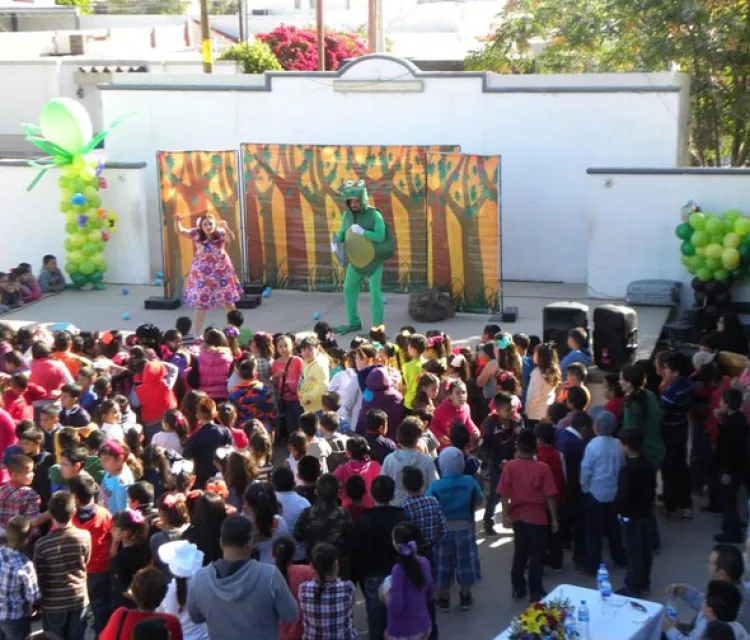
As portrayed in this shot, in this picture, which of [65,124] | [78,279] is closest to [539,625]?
[65,124]

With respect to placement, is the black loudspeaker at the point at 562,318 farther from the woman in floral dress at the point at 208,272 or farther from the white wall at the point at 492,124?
the white wall at the point at 492,124

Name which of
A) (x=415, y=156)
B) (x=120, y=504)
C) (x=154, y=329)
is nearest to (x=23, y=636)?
(x=120, y=504)

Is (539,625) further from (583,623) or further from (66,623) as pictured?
(66,623)

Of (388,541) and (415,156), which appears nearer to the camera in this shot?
(388,541)

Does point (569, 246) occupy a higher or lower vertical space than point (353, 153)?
lower

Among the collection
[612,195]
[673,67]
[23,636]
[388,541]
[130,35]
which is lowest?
[23,636]

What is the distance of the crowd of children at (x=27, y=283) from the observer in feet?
54.6

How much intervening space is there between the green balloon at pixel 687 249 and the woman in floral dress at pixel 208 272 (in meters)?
5.70

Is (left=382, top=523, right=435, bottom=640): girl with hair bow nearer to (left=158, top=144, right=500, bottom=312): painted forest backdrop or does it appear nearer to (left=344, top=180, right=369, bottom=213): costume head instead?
(left=344, top=180, right=369, bottom=213): costume head

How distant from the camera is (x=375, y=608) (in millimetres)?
7180

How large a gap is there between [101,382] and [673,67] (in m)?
13.2

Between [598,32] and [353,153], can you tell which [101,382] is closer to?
[353,153]

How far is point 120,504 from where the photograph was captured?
762 cm

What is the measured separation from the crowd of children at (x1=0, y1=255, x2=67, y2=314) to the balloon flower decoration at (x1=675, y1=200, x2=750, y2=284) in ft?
29.4
